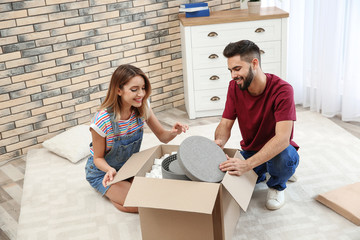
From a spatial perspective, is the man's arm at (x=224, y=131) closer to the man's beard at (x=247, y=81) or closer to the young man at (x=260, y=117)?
the young man at (x=260, y=117)

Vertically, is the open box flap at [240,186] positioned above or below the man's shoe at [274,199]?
above

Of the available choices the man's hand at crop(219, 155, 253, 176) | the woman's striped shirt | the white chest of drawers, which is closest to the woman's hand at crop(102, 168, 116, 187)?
the woman's striped shirt

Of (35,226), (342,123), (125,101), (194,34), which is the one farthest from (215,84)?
(35,226)

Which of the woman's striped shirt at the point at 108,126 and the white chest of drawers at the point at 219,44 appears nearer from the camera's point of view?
the woman's striped shirt at the point at 108,126

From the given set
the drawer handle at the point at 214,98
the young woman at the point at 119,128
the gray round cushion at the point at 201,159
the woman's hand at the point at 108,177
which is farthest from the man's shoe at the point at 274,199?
the drawer handle at the point at 214,98

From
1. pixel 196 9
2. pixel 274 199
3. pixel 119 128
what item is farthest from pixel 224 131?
pixel 196 9

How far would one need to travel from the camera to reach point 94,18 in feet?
10.7

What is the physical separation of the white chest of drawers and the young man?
1.07 metres

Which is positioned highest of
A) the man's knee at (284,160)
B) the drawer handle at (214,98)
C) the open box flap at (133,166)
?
the open box flap at (133,166)

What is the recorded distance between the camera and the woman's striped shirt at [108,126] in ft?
7.43

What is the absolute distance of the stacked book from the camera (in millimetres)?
3350

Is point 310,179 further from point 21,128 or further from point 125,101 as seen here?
point 21,128

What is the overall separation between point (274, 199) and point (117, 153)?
0.87 meters

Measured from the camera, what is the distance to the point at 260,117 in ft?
7.38
